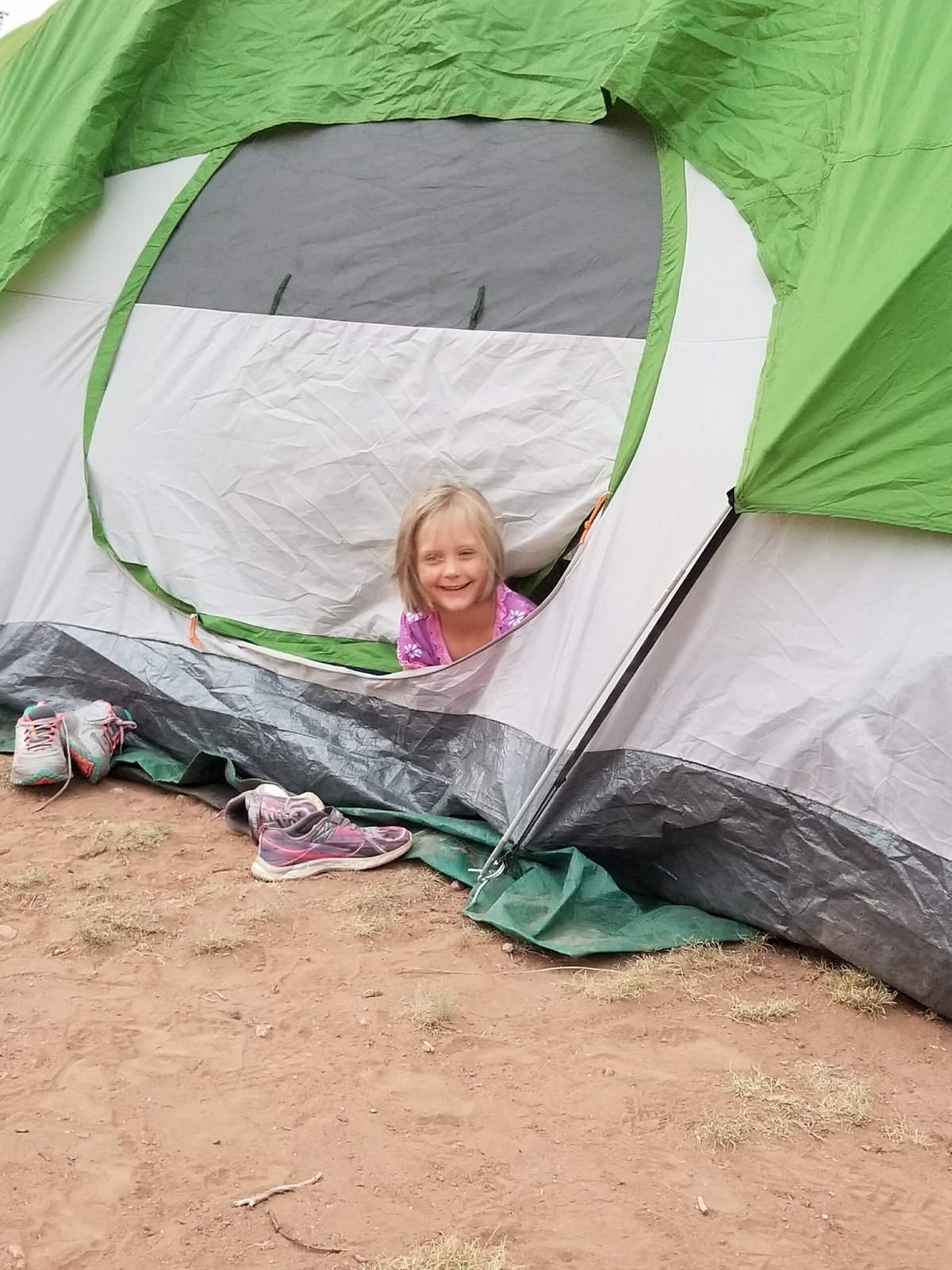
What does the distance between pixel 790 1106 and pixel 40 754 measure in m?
2.30

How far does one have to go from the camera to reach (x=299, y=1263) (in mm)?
1685

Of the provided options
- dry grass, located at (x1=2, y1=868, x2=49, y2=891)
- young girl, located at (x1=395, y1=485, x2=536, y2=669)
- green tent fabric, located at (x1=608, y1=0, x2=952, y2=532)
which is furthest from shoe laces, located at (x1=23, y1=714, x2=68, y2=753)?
green tent fabric, located at (x1=608, y1=0, x2=952, y2=532)

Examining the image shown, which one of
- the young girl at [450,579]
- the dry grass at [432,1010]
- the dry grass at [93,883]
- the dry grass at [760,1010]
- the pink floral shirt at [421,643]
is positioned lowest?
the dry grass at [93,883]

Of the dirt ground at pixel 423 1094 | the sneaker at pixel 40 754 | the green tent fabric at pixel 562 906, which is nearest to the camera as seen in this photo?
the dirt ground at pixel 423 1094

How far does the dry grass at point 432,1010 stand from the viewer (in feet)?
7.59

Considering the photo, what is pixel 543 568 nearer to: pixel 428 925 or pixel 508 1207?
pixel 428 925

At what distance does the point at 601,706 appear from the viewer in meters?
2.73

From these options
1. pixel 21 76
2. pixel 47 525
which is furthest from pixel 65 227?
pixel 47 525

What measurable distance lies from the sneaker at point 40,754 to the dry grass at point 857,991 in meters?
2.15

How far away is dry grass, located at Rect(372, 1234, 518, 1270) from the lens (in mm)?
1655

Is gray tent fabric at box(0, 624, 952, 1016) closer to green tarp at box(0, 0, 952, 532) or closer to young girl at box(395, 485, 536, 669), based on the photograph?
young girl at box(395, 485, 536, 669)

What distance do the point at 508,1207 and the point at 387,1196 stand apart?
0.18 m

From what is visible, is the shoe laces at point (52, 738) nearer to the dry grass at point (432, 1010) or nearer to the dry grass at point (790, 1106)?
the dry grass at point (432, 1010)

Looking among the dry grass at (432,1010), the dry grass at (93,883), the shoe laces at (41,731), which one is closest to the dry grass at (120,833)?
the dry grass at (93,883)
